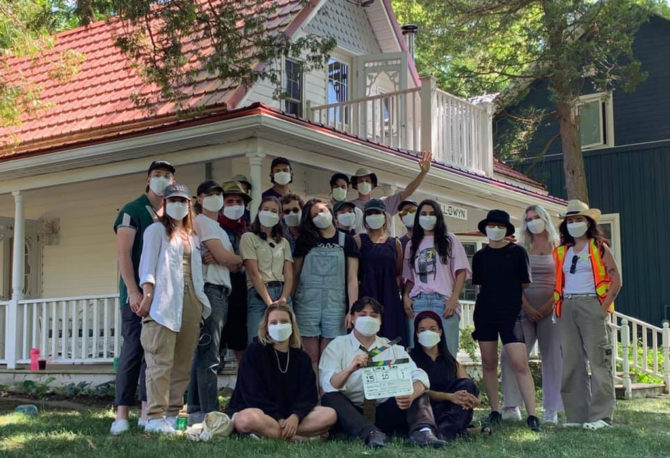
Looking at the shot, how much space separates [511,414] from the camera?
7309 mm

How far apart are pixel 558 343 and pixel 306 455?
3243mm

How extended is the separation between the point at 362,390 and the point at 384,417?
0.25 meters

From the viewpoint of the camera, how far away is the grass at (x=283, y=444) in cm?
520

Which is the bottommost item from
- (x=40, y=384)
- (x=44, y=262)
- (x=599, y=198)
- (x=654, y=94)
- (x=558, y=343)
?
(x=40, y=384)

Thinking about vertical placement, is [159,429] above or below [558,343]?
below

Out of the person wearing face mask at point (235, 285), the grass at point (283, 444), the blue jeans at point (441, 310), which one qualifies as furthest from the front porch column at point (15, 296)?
the blue jeans at point (441, 310)

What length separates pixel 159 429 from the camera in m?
5.79

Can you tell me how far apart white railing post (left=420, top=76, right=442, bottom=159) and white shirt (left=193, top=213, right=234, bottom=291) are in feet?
19.2

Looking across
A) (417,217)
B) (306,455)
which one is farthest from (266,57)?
(306,455)

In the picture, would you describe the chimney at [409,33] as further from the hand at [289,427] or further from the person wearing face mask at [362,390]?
Result: the hand at [289,427]

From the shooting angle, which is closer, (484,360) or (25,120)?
(484,360)

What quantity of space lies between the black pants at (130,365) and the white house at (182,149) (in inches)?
123

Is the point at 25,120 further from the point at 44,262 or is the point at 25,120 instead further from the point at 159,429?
the point at 159,429

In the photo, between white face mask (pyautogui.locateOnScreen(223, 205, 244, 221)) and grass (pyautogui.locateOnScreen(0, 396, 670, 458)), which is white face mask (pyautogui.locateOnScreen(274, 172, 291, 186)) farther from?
grass (pyautogui.locateOnScreen(0, 396, 670, 458))
